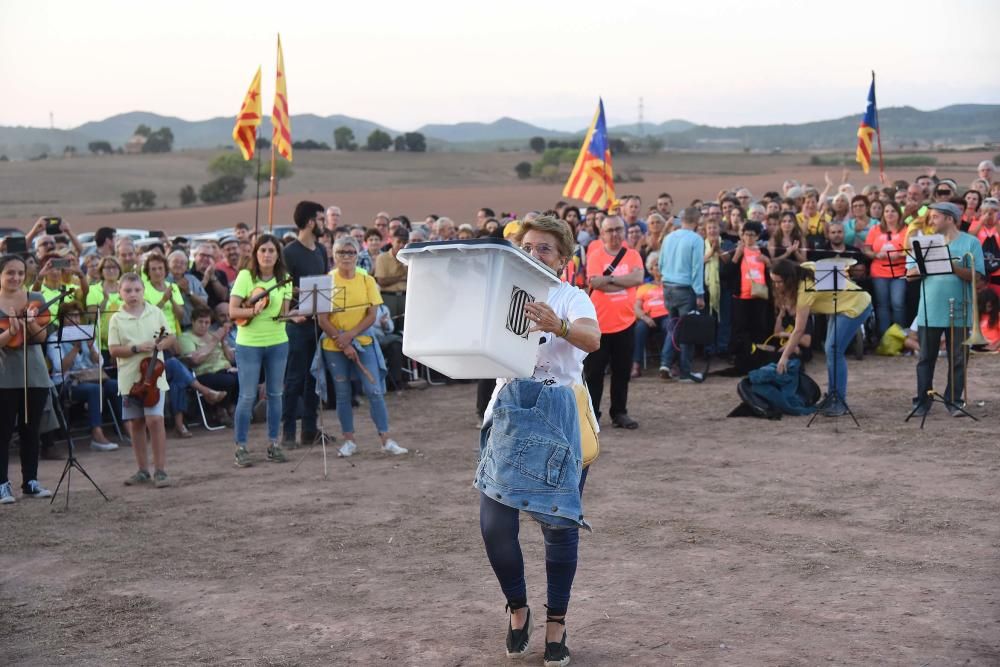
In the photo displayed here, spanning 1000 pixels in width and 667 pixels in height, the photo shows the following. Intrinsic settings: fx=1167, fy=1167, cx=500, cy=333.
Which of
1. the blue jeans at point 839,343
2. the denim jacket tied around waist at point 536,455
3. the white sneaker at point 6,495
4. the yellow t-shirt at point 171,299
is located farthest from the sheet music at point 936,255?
the white sneaker at point 6,495

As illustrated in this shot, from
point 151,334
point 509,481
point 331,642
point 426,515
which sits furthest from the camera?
point 151,334

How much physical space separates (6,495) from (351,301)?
3.41 m

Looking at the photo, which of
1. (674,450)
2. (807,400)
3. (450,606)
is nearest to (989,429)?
(807,400)

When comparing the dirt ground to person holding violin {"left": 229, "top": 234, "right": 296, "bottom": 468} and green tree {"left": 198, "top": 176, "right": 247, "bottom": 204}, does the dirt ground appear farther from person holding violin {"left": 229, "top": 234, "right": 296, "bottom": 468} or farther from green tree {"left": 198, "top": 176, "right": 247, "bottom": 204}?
green tree {"left": 198, "top": 176, "right": 247, "bottom": 204}

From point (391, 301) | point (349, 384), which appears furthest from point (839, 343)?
point (391, 301)

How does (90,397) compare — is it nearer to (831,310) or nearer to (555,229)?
(831,310)

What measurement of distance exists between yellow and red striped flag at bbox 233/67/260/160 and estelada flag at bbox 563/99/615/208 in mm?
5528

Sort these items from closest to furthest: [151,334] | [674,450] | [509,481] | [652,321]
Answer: [509,481]
[151,334]
[674,450]
[652,321]

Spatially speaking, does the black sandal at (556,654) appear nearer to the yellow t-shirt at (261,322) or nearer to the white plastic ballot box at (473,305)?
the white plastic ballot box at (473,305)

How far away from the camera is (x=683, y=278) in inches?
592

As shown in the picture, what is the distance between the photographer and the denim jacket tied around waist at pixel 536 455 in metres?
5.29

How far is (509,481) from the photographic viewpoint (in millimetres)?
5320

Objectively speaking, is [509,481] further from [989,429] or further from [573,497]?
[989,429]

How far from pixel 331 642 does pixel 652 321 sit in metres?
10.1
